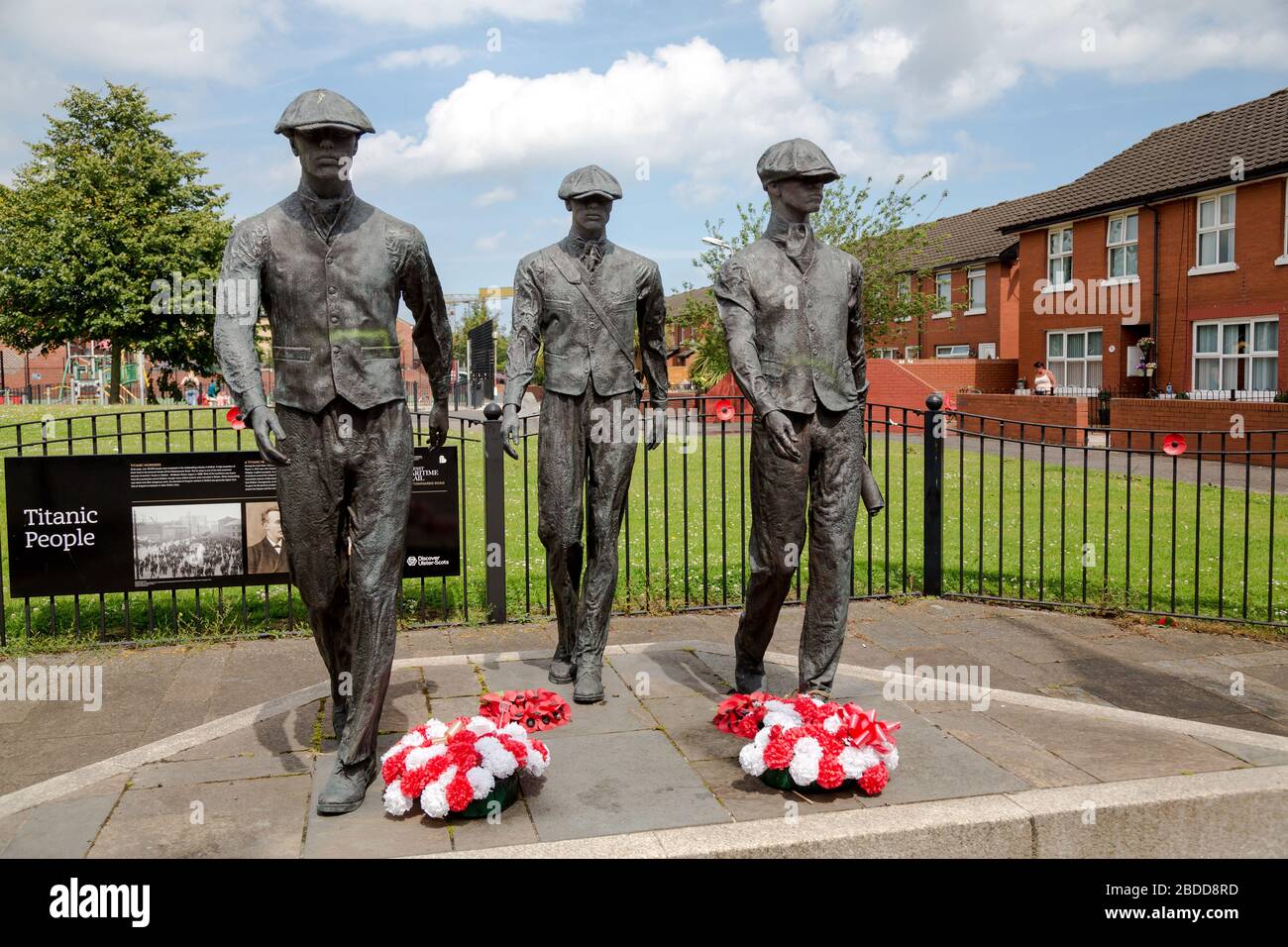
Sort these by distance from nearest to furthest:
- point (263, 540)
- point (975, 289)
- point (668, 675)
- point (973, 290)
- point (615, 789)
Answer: point (615, 789) → point (668, 675) → point (263, 540) → point (975, 289) → point (973, 290)

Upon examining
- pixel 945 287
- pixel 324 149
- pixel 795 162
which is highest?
pixel 945 287

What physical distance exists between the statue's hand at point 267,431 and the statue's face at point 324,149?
3.01ft

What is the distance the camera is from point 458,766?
148 inches

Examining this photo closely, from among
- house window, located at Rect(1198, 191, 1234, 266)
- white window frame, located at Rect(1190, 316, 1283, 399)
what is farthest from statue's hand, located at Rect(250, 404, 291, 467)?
house window, located at Rect(1198, 191, 1234, 266)

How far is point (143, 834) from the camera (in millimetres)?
3676

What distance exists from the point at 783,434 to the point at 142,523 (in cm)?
451

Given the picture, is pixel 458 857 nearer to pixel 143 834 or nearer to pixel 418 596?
pixel 143 834

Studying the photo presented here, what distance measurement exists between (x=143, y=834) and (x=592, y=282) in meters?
3.21

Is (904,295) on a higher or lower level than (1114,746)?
higher

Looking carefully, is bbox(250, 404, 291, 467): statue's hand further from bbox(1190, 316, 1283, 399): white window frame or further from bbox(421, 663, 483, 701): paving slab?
bbox(1190, 316, 1283, 399): white window frame

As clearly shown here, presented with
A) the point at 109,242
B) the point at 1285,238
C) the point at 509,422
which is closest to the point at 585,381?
the point at 509,422

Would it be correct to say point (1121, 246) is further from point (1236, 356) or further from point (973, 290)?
point (973, 290)

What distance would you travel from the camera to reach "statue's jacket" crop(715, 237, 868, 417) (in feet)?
15.6

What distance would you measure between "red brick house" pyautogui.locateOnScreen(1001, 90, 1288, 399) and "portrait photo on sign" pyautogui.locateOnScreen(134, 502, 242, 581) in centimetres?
2215
